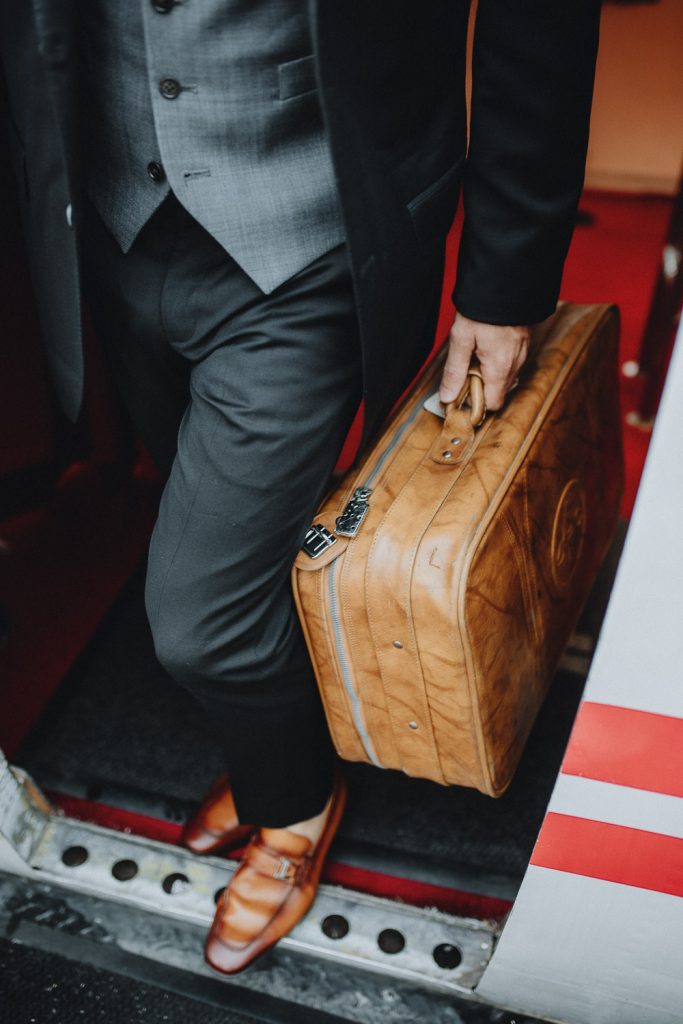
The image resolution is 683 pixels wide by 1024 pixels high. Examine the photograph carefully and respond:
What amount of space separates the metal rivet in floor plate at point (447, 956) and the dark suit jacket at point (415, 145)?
0.79 m

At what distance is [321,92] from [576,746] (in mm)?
651

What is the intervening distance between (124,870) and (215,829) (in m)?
0.16

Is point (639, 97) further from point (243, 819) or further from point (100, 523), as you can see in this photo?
point (243, 819)

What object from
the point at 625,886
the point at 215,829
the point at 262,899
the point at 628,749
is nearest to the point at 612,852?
the point at 625,886

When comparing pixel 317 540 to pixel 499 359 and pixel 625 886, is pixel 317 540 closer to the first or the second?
pixel 499 359

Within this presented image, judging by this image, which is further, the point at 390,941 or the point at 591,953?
the point at 390,941

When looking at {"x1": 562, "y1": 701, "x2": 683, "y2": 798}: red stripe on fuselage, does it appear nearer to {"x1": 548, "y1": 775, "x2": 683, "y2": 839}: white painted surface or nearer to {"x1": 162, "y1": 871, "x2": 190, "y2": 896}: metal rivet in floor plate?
{"x1": 548, "y1": 775, "x2": 683, "y2": 839}: white painted surface

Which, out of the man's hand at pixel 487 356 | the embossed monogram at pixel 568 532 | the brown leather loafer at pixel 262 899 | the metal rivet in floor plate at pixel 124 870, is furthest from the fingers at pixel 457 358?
the metal rivet in floor plate at pixel 124 870

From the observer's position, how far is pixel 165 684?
159 centimetres

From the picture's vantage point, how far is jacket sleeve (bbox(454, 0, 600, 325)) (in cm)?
78

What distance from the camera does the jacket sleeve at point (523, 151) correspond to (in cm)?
78

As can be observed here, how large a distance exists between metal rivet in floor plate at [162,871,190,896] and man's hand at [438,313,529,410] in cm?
86

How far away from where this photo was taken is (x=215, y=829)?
4.22 ft

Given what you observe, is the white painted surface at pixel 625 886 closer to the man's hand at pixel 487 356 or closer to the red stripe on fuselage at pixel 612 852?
the red stripe on fuselage at pixel 612 852
